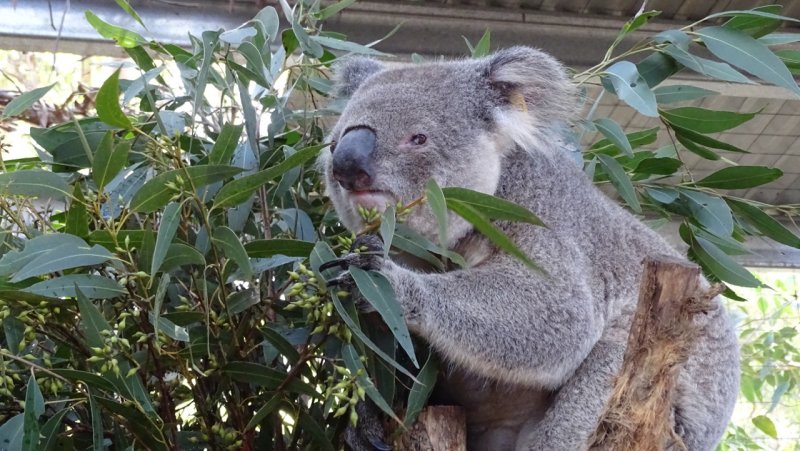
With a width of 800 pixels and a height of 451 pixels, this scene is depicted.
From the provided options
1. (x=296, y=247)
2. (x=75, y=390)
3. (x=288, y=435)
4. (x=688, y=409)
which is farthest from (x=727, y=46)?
(x=75, y=390)

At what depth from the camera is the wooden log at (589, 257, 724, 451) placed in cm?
186

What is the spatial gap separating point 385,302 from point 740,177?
1.71 meters

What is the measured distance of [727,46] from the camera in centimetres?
267

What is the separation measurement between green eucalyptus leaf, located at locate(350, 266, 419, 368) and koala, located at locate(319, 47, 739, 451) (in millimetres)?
370

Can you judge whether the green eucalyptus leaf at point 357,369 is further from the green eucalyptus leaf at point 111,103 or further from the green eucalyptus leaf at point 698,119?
the green eucalyptus leaf at point 698,119

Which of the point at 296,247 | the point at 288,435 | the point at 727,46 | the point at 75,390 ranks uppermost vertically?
the point at 727,46

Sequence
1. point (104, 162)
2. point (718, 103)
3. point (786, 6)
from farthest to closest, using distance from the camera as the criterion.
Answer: point (718, 103) < point (786, 6) < point (104, 162)

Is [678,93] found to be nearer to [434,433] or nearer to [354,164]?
[354,164]

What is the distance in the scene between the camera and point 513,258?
2641 mm

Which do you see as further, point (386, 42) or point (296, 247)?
point (386, 42)

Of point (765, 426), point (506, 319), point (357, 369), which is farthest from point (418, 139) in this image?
point (765, 426)

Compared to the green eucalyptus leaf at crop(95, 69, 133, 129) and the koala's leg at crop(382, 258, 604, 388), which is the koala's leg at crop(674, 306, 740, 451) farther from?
the green eucalyptus leaf at crop(95, 69, 133, 129)

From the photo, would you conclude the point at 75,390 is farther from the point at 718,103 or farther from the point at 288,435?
the point at 718,103

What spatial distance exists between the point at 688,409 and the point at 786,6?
2304 millimetres
